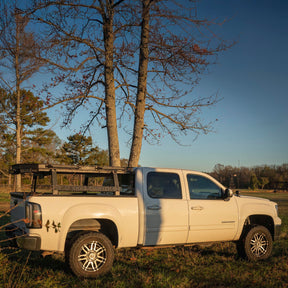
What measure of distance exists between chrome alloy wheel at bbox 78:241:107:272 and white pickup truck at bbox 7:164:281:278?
15 millimetres

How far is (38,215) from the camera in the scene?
190 inches

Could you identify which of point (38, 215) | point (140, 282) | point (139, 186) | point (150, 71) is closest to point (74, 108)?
point (150, 71)

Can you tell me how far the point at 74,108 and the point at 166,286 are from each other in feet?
23.6

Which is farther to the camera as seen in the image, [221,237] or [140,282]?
[221,237]

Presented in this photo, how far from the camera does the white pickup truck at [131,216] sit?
16.4ft

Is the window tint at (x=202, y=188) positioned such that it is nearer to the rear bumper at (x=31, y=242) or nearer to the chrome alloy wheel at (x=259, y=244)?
the chrome alloy wheel at (x=259, y=244)

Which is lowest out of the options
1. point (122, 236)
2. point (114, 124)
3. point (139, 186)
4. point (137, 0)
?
point (122, 236)

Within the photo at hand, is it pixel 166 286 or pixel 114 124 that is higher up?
pixel 114 124

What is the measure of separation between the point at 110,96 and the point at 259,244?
587 centimetres

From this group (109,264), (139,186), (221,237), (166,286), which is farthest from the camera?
(221,237)

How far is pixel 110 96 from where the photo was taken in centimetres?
981

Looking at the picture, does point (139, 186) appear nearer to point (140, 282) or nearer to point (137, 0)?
point (140, 282)

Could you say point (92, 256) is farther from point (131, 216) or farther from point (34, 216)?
point (34, 216)

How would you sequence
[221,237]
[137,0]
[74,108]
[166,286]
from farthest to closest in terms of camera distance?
[74,108] → [137,0] → [221,237] → [166,286]
